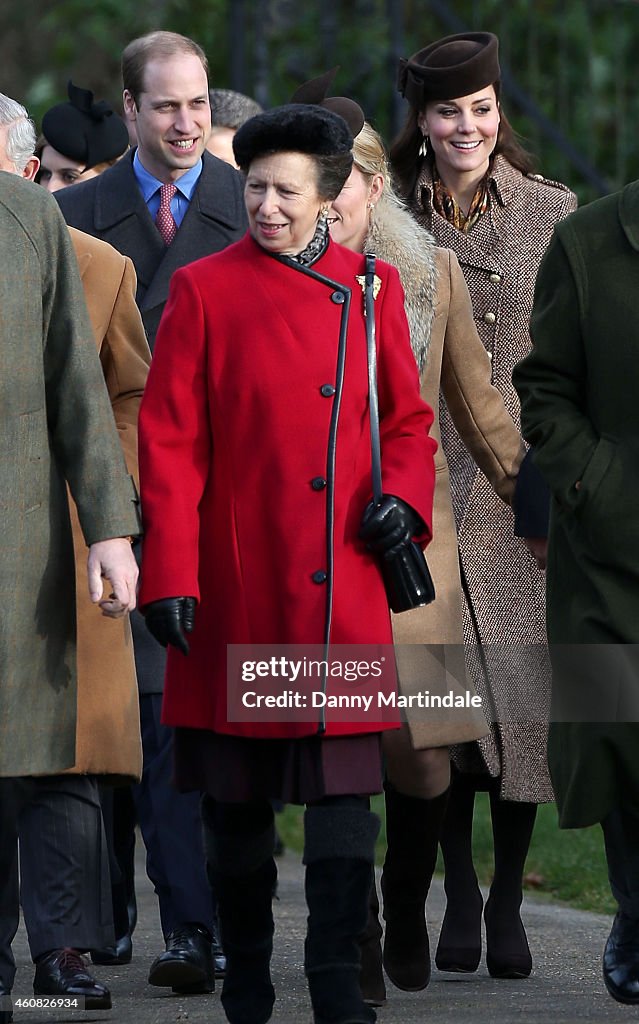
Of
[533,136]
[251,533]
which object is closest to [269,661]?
[251,533]

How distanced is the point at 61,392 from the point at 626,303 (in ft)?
3.81

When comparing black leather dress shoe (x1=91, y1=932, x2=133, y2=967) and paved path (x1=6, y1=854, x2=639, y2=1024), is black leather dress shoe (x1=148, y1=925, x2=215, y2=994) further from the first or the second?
black leather dress shoe (x1=91, y1=932, x2=133, y2=967)

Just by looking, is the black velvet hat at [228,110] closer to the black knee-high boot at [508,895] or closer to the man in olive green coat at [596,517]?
the black knee-high boot at [508,895]

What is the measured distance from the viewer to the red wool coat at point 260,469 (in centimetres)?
466

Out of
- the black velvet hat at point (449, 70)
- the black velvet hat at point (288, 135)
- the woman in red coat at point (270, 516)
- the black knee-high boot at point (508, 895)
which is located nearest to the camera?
the woman in red coat at point (270, 516)

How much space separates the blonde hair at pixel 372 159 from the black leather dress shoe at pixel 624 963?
1.79 meters

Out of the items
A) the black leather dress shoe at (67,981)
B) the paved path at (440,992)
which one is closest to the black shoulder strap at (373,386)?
the paved path at (440,992)

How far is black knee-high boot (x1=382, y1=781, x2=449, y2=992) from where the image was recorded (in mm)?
5477

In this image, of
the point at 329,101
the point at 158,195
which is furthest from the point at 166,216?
the point at 329,101

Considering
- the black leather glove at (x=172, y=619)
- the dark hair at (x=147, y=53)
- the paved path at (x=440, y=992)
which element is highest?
the dark hair at (x=147, y=53)

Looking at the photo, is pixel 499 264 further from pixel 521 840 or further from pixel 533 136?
pixel 533 136

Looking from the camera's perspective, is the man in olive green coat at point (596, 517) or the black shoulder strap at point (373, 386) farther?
the man in olive green coat at point (596, 517)

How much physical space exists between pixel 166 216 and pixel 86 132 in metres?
1.25

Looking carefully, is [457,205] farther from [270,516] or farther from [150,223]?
[270,516]
